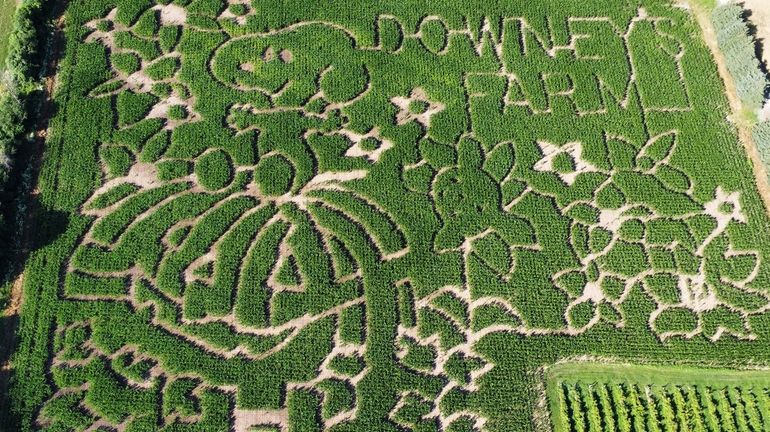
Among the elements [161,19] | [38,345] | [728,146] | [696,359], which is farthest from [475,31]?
[38,345]

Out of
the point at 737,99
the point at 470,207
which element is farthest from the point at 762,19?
the point at 470,207

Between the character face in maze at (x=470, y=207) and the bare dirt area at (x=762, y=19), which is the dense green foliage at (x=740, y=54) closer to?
the bare dirt area at (x=762, y=19)

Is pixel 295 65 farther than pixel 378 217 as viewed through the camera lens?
Yes

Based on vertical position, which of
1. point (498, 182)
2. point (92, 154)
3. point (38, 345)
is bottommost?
point (38, 345)

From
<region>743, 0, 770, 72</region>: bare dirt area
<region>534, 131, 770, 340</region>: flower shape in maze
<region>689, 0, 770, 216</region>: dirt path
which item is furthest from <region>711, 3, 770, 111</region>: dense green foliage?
<region>534, 131, 770, 340</region>: flower shape in maze

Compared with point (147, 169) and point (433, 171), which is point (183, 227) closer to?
point (147, 169)

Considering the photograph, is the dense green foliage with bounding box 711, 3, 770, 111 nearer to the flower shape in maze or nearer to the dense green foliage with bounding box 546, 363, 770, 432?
the flower shape in maze

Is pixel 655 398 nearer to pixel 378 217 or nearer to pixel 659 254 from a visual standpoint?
pixel 659 254
